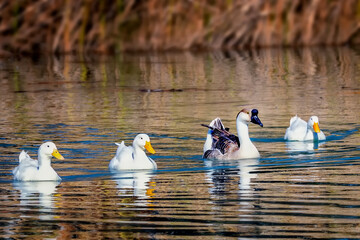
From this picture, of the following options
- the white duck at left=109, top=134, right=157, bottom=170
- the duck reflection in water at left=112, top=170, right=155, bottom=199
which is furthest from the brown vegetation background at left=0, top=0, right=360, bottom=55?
the duck reflection in water at left=112, top=170, right=155, bottom=199

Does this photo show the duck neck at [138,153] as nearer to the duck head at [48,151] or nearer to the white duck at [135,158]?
the white duck at [135,158]

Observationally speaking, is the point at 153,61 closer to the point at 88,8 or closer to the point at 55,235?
the point at 88,8

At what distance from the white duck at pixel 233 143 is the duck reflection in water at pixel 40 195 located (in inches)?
104

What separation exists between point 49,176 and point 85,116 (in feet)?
20.3

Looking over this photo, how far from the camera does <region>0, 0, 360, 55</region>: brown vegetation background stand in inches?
1240

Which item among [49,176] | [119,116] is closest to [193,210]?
[49,176]

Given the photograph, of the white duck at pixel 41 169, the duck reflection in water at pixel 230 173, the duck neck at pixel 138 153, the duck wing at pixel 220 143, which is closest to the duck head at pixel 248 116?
the duck wing at pixel 220 143

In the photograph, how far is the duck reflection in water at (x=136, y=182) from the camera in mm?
9495

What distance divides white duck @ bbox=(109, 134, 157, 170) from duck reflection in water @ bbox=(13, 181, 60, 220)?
42.8 inches

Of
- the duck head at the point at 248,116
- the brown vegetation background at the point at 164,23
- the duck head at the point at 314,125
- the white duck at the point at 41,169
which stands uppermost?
the brown vegetation background at the point at 164,23

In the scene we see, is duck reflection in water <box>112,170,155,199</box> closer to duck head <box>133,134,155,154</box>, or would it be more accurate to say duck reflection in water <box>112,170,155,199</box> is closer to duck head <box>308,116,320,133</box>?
duck head <box>133,134,155,154</box>

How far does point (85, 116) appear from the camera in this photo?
16.5 metres

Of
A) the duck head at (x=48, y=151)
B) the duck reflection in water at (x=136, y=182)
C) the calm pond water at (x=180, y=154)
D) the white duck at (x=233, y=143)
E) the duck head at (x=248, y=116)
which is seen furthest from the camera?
the duck head at (x=248, y=116)

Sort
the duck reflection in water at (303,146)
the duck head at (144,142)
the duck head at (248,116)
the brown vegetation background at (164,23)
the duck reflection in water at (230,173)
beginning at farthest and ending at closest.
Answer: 1. the brown vegetation background at (164,23)
2. the duck reflection in water at (303,146)
3. the duck head at (248,116)
4. the duck head at (144,142)
5. the duck reflection in water at (230,173)
